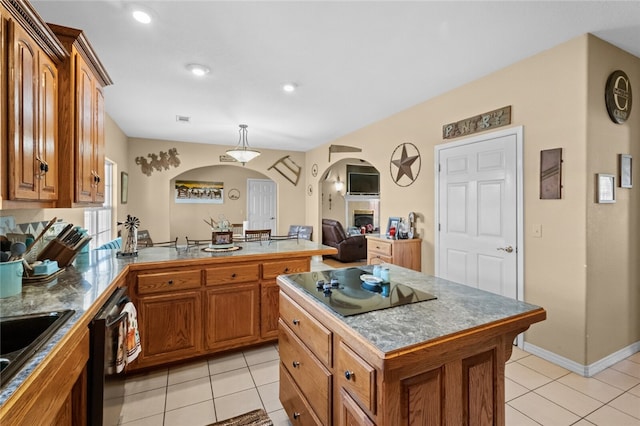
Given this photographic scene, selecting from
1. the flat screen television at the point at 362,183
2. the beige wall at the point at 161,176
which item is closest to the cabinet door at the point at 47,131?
the beige wall at the point at 161,176

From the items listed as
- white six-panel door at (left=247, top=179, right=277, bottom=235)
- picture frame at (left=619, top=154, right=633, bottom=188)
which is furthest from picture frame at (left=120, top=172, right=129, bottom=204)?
picture frame at (left=619, top=154, right=633, bottom=188)

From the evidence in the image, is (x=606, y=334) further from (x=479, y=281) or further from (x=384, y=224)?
(x=384, y=224)

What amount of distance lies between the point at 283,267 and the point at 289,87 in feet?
6.78

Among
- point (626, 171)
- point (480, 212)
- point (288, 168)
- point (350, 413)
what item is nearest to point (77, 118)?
point (350, 413)

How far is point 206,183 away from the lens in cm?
820

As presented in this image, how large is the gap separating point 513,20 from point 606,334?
2675mm

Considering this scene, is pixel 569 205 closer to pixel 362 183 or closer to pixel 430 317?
pixel 430 317

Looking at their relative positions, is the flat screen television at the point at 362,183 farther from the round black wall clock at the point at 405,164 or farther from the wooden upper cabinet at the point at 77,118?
the wooden upper cabinet at the point at 77,118

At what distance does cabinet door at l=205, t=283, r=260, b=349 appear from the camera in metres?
2.58

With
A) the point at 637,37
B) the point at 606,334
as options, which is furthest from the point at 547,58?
the point at 606,334

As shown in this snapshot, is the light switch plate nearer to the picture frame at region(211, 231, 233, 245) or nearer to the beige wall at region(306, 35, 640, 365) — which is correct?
the beige wall at region(306, 35, 640, 365)

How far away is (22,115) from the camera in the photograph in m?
1.43

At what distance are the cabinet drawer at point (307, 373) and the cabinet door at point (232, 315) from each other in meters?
0.95

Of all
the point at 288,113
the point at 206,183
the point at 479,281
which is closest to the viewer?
the point at 479,281
